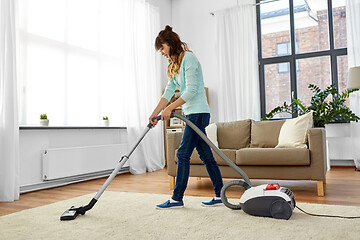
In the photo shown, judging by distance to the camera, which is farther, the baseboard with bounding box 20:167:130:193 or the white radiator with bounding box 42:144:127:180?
the white radiator with bounding box 42:144:127:180

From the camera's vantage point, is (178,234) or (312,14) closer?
(178,234)

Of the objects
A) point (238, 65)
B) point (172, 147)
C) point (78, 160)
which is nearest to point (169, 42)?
point (172, 147)

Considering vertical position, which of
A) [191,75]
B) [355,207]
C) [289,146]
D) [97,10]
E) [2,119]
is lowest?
[355,207]

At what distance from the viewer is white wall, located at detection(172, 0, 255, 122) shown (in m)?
5.84

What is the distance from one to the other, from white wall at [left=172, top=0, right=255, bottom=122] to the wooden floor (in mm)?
2260

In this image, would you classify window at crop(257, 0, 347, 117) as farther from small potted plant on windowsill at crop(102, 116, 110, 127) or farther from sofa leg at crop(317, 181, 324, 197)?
sofa leg at crop(317, 181, 324, 197)

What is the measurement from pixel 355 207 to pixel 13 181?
8.95 feet

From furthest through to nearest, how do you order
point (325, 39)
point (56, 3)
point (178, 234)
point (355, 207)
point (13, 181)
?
point (325, 39)
point (56, 3)
point (13, 181)
point (355, 207)
point (178, 234)

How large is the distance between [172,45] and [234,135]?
1674 millimetres

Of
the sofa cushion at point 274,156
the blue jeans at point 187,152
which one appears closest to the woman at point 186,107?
the blue jeans at point 187,152

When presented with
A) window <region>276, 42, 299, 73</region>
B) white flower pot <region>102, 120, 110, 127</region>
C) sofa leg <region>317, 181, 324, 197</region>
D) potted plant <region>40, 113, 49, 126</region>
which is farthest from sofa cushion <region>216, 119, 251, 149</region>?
window <region>276, 42, 299, 73</region>

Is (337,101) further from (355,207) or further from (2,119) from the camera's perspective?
(2,119)

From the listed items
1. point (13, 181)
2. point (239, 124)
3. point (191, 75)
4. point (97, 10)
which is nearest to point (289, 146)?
point (239, 124)

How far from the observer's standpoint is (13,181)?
2.98 metres
